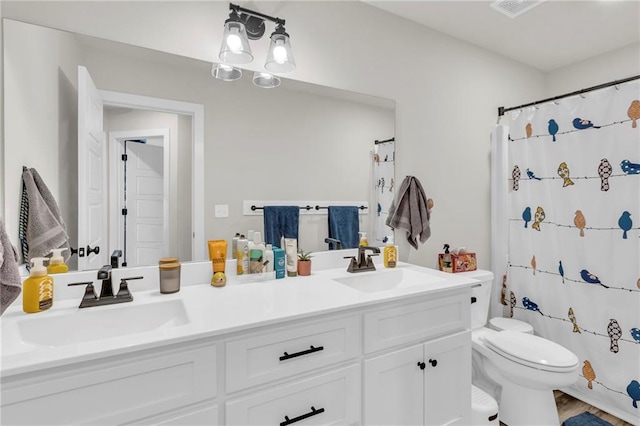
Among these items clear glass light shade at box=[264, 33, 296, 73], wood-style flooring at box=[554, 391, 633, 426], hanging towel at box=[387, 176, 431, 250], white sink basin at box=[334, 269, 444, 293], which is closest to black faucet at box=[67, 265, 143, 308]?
white sink basin at box=[334, 269, 444, 293]

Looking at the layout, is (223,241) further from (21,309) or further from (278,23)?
(278,23)

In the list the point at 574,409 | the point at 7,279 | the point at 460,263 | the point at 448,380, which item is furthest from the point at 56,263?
the point at 574,409

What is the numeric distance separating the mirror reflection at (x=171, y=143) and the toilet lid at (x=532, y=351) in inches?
39.8

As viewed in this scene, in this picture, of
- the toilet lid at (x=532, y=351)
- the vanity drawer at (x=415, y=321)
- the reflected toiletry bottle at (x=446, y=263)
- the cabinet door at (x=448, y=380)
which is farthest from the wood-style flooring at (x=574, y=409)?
the vanity drawer at (x=415, y=321)

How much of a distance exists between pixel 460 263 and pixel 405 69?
1323mm

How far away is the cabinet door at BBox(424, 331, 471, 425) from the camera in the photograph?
142cm

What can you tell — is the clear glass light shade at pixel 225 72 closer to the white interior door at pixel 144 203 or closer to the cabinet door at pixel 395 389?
the white interior door at pixel 144 203

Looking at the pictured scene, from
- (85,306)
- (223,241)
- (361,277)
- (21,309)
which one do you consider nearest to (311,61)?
(223,241)

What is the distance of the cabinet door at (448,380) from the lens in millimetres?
1422

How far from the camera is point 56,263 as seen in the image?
1.22 m

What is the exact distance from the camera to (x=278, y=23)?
1568mm

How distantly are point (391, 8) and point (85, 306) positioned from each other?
2.16 meters

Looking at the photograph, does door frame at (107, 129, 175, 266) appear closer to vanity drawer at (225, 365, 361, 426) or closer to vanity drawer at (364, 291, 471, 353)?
vanity drawer at (225, 365, 361, 426)

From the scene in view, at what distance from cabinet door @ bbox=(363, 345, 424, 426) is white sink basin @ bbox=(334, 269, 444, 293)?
0.39 m
